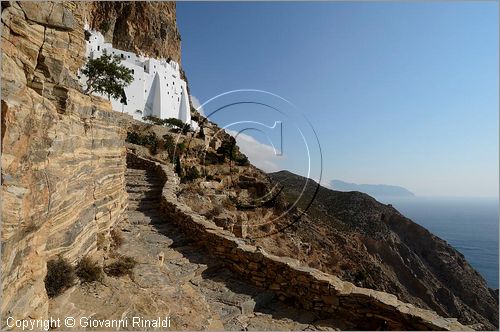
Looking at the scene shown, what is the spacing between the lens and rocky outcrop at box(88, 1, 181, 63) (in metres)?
51.7

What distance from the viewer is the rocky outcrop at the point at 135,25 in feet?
169

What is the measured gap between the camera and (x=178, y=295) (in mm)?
5398

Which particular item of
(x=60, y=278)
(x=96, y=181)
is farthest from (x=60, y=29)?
(x=60, y=278)

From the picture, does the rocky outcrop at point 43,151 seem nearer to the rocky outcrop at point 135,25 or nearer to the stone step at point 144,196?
the stone step at point 144,196

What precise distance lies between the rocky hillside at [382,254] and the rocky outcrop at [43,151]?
1790 cm

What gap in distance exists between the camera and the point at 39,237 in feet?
11.0

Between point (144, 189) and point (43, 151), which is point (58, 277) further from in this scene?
point (144, 189)

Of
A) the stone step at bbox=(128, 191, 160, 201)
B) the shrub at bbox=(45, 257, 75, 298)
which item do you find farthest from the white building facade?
the shrub at bbox=(45, 257, 75, 298)

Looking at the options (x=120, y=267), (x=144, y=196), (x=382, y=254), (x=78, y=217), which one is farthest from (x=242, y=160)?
(x=78, y=217)

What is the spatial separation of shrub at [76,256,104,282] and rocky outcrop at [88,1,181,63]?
56772mm

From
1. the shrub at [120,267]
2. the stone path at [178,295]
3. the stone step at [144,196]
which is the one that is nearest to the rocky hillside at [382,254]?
the stone step at [144,196]

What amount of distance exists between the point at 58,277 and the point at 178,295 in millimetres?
2165

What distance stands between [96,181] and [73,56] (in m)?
2.23

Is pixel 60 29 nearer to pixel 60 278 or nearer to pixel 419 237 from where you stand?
pixel 60 278
